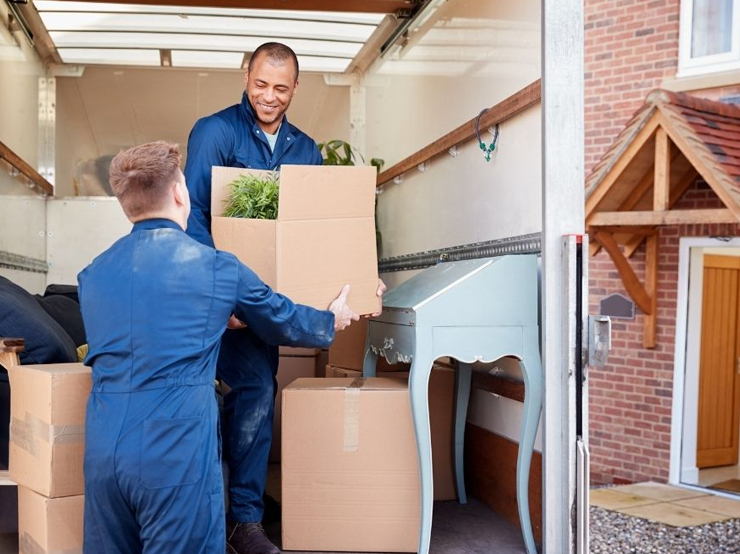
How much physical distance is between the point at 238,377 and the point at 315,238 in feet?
1.91

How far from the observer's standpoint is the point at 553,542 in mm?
2539

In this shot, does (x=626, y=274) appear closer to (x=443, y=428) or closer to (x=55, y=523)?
(x=443, y=428)

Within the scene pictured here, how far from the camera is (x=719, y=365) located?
905 cm

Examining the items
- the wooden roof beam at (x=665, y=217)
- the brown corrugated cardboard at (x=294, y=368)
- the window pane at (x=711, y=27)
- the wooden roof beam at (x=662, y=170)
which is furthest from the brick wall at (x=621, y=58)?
Answer: the brown corrugated cardboard at (x=294, y=368)

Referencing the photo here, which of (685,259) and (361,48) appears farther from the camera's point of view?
(685,259)

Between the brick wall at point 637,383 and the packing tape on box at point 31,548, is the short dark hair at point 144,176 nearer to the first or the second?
the packing tape on box at point 31,548

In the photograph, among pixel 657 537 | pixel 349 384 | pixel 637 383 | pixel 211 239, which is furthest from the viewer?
pixel 637 383

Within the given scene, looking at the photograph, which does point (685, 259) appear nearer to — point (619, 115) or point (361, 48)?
point (619, 115)

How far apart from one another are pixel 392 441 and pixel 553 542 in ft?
1.97

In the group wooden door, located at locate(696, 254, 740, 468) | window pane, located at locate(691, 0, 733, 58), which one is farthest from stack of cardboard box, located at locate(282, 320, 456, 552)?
wooden door, located at locate(696, 254, 740, 468)

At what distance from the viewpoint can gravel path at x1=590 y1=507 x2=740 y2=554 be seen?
611 centimetres

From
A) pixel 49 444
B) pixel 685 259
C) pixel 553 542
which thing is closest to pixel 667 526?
pixel 685 259

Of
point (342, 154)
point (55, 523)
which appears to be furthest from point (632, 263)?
point (55, 523)

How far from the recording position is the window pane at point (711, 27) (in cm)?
786
